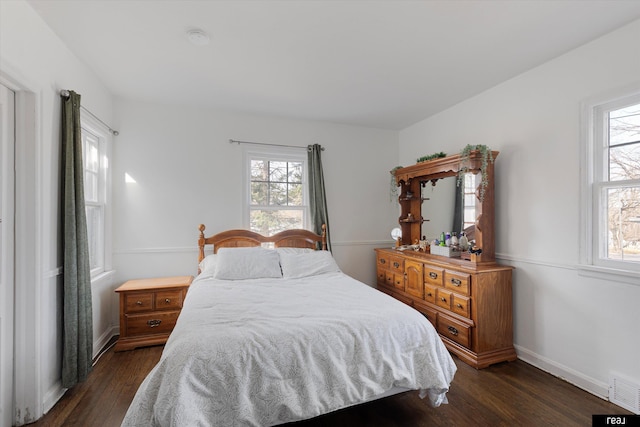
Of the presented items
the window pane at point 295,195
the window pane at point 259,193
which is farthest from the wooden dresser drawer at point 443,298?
the window pane at point 259,193

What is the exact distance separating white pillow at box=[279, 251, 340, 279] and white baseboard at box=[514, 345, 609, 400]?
1970 mm

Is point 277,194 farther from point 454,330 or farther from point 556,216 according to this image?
point 556,216

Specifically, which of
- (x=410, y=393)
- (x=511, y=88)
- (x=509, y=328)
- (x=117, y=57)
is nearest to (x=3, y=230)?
(x=117, y=57)

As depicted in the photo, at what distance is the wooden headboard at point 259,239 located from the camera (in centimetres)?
359

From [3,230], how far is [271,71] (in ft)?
7.44

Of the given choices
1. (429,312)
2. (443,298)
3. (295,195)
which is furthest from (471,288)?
(295,195)

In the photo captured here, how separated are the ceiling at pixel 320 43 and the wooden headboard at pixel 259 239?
1.60 m

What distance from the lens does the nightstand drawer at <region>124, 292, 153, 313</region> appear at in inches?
117

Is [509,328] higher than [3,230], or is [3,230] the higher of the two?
[3,230]

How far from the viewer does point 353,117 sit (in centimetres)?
399

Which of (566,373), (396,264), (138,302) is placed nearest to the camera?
(566,373)

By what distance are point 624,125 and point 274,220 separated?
3481 mm

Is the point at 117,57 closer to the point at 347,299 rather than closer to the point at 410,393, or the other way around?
the point at 347,299

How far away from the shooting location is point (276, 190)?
4.03 meters
